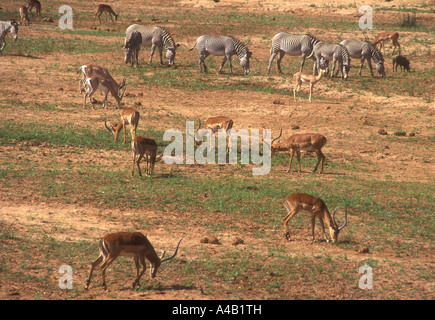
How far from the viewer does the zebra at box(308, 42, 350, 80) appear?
25.0 m

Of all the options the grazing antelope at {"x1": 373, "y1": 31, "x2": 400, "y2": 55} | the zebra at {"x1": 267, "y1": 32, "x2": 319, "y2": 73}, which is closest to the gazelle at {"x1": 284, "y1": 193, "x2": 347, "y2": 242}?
the zebra at {"x1": 267, "y1": 32, "x2": 319, "y2": 73}

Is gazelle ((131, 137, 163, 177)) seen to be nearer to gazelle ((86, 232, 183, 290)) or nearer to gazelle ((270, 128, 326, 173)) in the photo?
gazelle ((270, 128, 326, 173))

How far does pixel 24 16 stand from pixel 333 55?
1532 cm

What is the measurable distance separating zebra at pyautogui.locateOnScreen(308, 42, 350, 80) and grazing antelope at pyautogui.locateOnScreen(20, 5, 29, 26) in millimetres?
14289

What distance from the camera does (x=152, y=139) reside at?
15070 mm

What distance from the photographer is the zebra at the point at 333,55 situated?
2503cm

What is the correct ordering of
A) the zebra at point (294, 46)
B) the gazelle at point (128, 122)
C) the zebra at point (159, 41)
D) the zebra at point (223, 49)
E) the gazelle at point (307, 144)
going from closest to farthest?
1. the gazelle at point (307, 144)
2. the gazelle at point (128, 122)
3. the zebra at point (223, 49)
4. the zebra at point (294, 46)
5. the zebra at point (159, 41)

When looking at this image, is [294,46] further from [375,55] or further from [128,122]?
[128,122]

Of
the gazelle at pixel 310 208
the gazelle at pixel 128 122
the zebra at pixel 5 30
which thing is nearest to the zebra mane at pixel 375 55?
the gazelle at pixel 128 122

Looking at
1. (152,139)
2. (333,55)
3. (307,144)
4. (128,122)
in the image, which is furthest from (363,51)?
(152,139)

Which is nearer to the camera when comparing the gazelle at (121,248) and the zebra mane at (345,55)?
the gazelle at (121,248)

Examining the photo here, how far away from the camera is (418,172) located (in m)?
16.7

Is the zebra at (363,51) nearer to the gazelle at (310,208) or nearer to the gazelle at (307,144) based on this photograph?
the gazelle at (307,144)

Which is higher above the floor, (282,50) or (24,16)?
(24,16)
